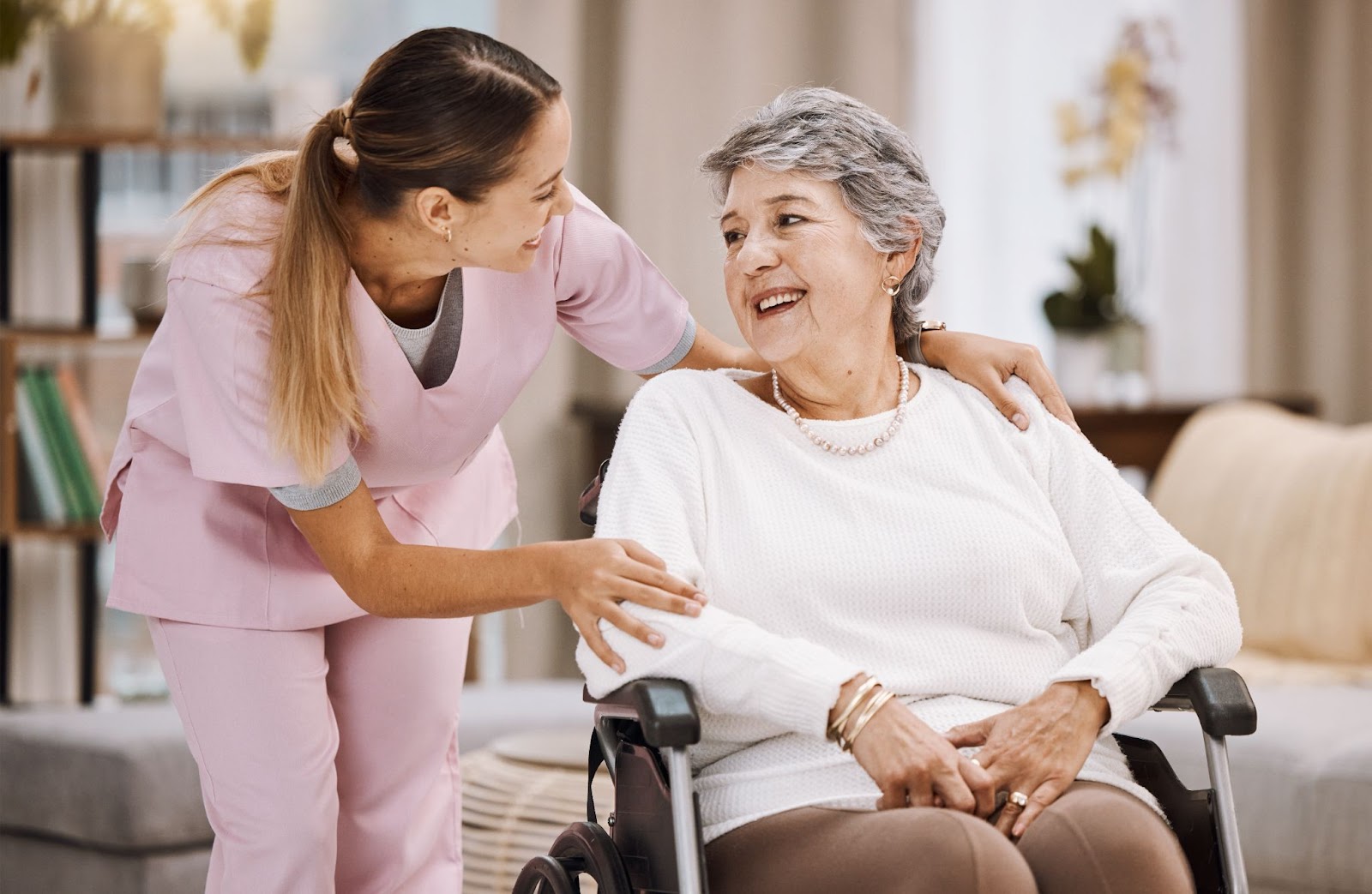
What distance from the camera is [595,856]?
5.32ft

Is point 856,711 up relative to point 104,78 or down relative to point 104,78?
down

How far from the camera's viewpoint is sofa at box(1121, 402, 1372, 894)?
2588 millimetres

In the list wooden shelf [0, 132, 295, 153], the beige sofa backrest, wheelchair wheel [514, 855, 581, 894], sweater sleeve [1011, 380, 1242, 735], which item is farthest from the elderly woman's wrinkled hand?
wooden shelf [0, 132, 295, 153]

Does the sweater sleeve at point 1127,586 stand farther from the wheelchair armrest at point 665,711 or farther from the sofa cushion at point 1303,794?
the sofa cushion at point 1303,794

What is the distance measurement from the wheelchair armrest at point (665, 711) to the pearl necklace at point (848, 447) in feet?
1.33

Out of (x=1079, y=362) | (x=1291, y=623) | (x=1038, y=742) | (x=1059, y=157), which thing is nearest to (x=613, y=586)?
(x=1038, y=742)

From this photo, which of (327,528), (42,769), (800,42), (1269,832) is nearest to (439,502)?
(327,528)

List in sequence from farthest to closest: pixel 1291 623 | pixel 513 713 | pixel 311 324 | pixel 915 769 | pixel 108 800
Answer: pixel 1291 623
pixel 513 713
pixel 108 800
pixel 311 324
pixel 915 769

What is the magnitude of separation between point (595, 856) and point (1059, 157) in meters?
3.21

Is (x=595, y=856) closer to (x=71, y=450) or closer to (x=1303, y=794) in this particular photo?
(x=1303, y=794)

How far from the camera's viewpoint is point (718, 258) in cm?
407

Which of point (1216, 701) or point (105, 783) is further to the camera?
point (105, 783)

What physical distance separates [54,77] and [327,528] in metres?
2.25

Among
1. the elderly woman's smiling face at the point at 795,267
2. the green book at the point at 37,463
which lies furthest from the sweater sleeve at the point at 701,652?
the green book at the point at 37,463
